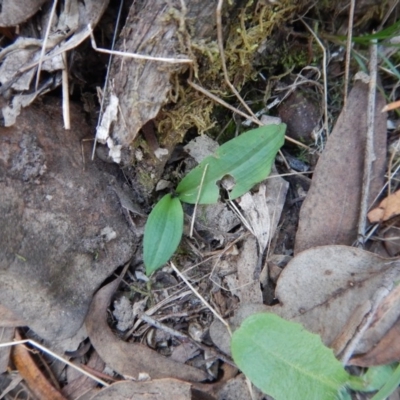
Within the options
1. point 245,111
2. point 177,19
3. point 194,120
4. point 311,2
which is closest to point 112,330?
point 194,120

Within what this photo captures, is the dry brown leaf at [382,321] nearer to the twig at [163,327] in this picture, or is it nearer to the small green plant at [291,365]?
the small green plant at [291,365]

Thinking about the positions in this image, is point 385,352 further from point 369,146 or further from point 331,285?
point 369,146

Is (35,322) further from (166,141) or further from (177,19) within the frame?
(177,19)

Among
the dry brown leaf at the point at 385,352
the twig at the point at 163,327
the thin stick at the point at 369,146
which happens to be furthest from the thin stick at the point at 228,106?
the twig at the point at 163,327

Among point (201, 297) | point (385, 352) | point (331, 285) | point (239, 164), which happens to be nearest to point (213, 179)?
point (239, 164)

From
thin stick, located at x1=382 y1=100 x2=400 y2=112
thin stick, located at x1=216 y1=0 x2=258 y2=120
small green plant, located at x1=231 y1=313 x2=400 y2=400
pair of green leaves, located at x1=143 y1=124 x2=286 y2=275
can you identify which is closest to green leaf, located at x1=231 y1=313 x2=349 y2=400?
small green plant, located at x1=231 y1=313 x2=400 y2=400

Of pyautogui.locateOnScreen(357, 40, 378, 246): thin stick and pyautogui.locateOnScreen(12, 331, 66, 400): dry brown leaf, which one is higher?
pyautogui.locateOnScreen(357, 40, 378, 246): thin stick

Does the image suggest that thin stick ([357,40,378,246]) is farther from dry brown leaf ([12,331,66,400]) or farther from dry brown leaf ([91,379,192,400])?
dry brown leaf ([12,331,66,400])
